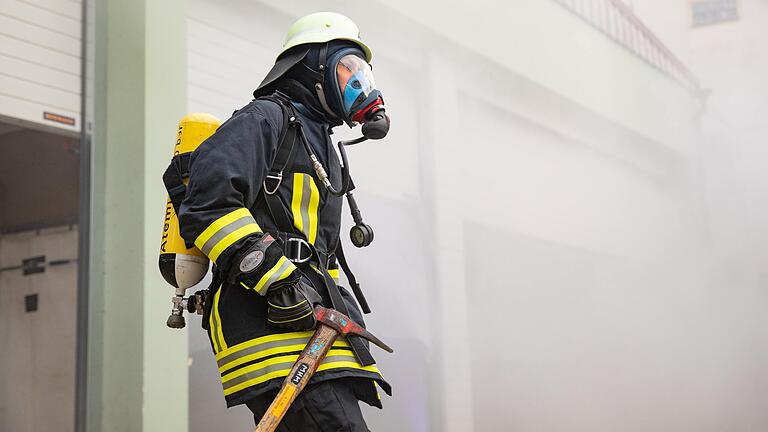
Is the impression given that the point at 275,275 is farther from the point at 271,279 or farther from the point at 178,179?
the point at 178,179

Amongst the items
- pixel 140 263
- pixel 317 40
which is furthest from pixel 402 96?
pixel 317 40

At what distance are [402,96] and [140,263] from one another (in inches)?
77.4

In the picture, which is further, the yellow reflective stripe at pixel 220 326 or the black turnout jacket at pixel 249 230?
the yellow reflective stripe at pixel 220 326

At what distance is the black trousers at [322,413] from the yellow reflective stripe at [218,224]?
15.1 inches

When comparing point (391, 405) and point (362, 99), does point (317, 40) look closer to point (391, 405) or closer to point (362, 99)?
point (362, 99)

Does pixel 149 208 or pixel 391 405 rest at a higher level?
pixel 149 208

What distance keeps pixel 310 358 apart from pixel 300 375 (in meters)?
0.05

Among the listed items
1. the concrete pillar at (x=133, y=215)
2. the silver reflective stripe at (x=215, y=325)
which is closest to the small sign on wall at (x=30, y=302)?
the concrete pillar at (x=133, y=215)

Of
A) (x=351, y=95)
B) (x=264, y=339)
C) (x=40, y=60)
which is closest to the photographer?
(x=264, y=339)

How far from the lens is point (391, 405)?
4.75 m

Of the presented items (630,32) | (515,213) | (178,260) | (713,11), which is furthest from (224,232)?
(713,11)

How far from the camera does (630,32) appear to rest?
6.84 meters

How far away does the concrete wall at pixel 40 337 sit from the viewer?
4.01 metres

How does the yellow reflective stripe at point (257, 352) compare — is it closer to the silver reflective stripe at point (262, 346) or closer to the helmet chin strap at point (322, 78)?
the silver reflective stripe at point (262, 346)
